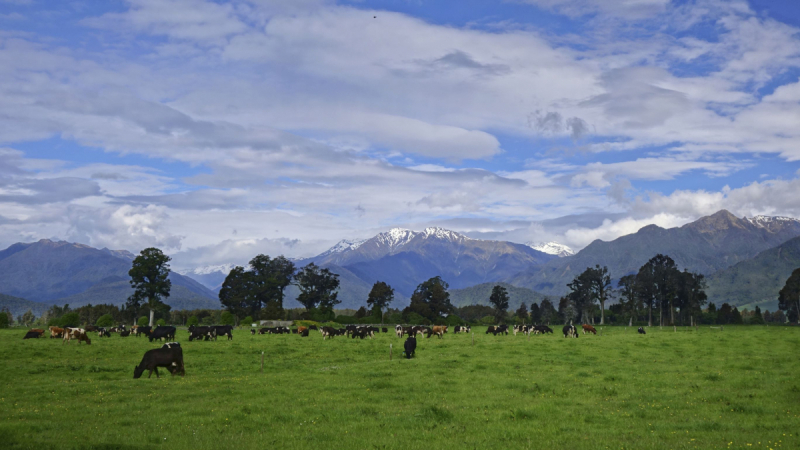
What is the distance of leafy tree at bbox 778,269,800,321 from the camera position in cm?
16288

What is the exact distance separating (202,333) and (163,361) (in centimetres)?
3233

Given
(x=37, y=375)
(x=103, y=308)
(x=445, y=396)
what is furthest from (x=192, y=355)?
(x=103, y=308)

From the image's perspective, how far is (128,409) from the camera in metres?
21.6

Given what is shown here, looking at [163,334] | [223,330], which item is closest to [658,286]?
[223,330]

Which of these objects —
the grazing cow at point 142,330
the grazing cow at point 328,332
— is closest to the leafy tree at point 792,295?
the grazing cow at point 328,332

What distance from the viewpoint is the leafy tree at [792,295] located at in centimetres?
16288

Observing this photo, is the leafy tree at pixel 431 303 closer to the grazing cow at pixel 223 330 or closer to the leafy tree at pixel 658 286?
the leafy tree at pixel 658 286

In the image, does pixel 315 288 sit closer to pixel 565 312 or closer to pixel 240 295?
pixel 240 295

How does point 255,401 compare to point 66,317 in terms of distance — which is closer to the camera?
point 255,401

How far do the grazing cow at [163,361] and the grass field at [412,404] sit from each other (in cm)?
145

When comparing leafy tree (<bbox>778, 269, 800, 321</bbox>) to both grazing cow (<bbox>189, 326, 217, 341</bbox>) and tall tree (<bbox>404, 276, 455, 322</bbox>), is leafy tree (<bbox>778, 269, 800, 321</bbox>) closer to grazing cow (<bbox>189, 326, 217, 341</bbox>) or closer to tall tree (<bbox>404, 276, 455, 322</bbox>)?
tall tree (<bbox>404, 276, 455, 322</bbox>)

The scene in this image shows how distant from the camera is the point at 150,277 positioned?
12000 cm

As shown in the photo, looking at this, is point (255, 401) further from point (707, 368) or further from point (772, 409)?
point (707, 368)

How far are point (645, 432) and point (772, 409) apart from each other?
7.02m
